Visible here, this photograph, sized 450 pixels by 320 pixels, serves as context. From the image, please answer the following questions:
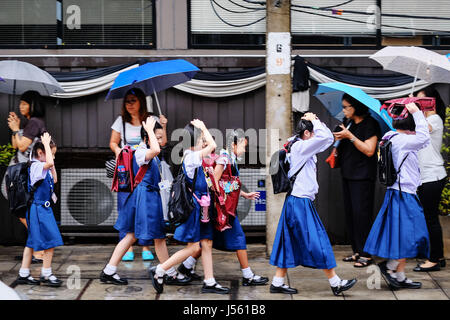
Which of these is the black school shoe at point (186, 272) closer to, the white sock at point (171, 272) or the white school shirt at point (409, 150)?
the white sock at point (171, 272)

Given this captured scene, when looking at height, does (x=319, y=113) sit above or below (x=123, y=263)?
above

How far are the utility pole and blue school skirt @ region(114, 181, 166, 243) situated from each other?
177cm

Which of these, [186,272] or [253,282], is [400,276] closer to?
[253,282]

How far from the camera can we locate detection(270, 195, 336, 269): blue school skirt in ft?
20.3

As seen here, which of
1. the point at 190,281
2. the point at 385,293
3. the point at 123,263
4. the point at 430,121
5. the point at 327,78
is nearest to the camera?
the point at 385,293

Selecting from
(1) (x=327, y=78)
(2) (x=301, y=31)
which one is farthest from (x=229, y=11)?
(1) (x=327, y=78)

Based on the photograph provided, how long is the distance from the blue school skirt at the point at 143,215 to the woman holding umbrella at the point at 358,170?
2382mm

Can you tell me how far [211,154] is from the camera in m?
6.59

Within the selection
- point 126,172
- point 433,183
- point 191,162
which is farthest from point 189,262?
point 433,183

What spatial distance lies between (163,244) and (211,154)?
110cm

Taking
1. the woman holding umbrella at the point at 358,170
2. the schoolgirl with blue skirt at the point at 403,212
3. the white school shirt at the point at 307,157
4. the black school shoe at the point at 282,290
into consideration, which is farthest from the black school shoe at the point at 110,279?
the woman holding umbrella at the point at 358,170

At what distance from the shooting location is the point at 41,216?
6645 mm

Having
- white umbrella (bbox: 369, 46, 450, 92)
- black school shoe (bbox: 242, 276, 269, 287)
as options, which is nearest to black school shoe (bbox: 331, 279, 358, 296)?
black school shoe (bbox: 242, 276, 269, 287)

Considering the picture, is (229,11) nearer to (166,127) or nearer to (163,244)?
(166,127)
